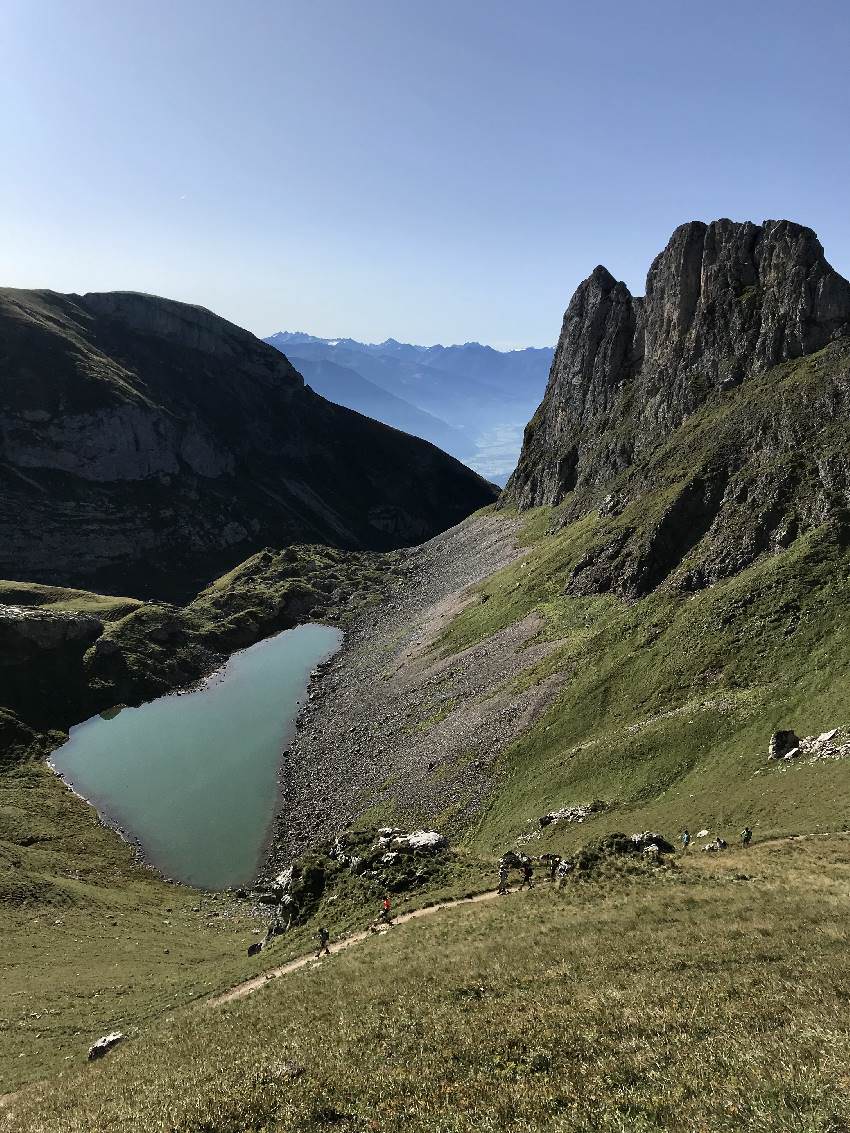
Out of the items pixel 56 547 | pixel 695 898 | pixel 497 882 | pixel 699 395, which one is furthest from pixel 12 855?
pixel 56 547

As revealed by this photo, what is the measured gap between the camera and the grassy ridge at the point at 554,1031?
1530 centimetres

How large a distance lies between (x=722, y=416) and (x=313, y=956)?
8269 cm

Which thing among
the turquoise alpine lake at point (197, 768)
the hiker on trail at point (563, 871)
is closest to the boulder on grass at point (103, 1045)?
the hiker on trail at point (563, 871)

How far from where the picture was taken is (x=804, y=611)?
53469mm

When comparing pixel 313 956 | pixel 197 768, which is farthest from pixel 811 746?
pixel 197 768

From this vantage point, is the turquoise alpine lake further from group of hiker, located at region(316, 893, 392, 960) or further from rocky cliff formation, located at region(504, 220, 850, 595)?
rocky cliff formation, located at region(504, 220, 850, 595)

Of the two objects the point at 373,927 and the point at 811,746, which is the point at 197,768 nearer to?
the point at 373,927

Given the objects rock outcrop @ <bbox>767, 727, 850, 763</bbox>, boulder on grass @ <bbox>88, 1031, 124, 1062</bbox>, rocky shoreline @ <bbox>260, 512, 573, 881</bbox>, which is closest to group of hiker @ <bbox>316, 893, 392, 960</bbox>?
boulder on grass @ <bbox>88, 1031, 124, 1062</bbox>

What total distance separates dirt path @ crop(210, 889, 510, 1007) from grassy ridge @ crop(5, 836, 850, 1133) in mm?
2370

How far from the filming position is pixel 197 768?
82.0 metres

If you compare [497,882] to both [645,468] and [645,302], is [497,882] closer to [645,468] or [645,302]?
[645,468]

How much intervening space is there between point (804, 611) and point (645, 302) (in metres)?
99.7

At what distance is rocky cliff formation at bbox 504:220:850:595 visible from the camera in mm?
67750

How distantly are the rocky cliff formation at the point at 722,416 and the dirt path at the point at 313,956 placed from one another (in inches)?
→ 1746
